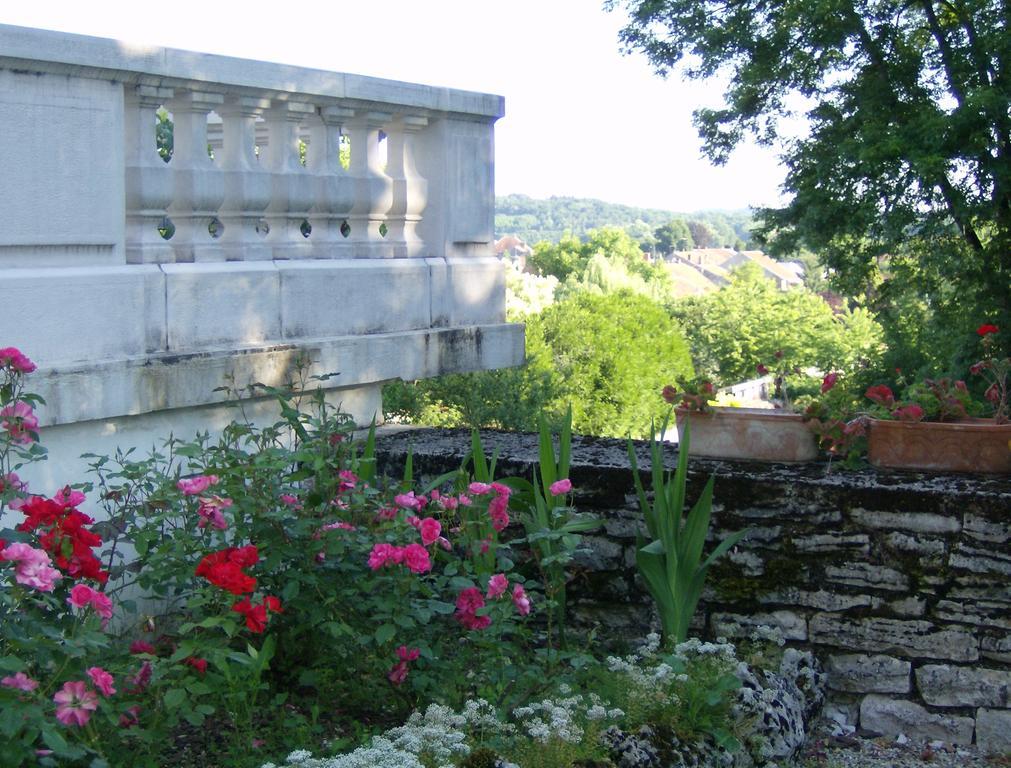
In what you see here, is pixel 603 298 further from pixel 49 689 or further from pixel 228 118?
pixel 49 689

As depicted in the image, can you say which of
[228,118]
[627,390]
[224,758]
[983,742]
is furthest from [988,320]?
[224,758]

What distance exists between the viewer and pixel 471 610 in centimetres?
324

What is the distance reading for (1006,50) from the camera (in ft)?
38.4

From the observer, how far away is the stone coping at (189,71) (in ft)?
11.2

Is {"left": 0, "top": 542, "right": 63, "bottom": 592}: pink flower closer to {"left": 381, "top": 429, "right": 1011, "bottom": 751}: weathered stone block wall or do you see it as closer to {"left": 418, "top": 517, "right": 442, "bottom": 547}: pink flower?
{"left": 418, "top": 517, "right": 442, "bottom": 547}: pink flower

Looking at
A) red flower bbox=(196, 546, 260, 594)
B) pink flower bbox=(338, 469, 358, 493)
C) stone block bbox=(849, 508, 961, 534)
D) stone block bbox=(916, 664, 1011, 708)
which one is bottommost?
stone block bbox=(916, 664, 1011, 708)

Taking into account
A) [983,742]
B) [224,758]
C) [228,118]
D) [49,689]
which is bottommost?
[983,742]

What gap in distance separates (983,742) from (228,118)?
328cm

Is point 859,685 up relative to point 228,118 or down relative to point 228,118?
down

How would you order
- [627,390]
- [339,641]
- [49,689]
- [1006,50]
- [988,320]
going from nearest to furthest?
[49,689]
[339,641]
[1006,50]
[988,320]
[627,390]

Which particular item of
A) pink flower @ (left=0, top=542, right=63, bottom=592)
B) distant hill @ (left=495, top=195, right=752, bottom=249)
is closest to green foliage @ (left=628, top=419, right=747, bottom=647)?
pink flower @ (left=0, top=542, right=63, bottom=592)

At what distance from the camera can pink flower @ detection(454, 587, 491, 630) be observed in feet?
10.6

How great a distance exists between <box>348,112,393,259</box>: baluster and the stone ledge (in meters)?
0.37

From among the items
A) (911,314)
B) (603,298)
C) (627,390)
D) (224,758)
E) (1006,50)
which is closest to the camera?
(224,758)
